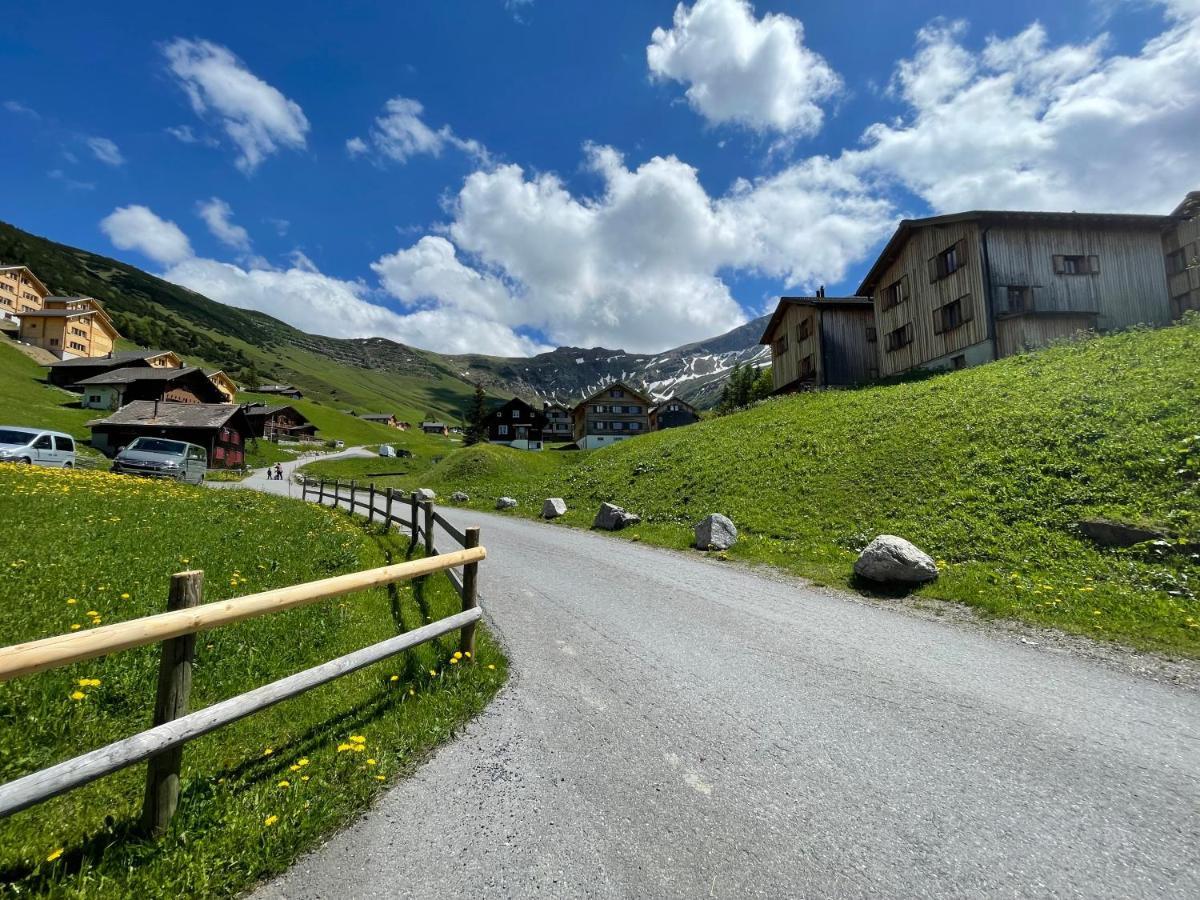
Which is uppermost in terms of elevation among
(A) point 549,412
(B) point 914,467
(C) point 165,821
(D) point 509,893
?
(A) point 549,412

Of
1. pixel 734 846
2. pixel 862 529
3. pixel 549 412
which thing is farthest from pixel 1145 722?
pixel 549 412

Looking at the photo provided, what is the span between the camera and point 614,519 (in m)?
18.9

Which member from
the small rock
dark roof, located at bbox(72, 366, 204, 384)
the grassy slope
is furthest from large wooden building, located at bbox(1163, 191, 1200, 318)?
dark roof, located at bbox(72, 366, 204, 384)

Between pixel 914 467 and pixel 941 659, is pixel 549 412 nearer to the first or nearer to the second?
pixel 914 467

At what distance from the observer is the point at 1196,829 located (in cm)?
345

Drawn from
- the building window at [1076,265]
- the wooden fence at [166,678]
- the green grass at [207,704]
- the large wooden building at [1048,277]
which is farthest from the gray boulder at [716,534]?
the building window at [1076,265]

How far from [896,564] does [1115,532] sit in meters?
4.05

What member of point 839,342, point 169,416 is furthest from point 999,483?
point 169,416

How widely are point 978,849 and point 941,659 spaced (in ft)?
12.2

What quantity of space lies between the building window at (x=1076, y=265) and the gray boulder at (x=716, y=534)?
28.2 meters

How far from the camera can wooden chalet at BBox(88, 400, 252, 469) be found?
4816cm

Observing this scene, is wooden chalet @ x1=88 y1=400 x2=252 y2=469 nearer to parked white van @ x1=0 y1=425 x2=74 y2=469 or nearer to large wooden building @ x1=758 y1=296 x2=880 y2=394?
parked white van @ x1=0 y1=425 x2=74 y2=469

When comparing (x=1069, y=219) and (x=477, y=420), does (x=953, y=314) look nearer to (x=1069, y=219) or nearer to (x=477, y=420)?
(x=1069, y=219)

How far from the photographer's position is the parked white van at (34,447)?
22109 mm
